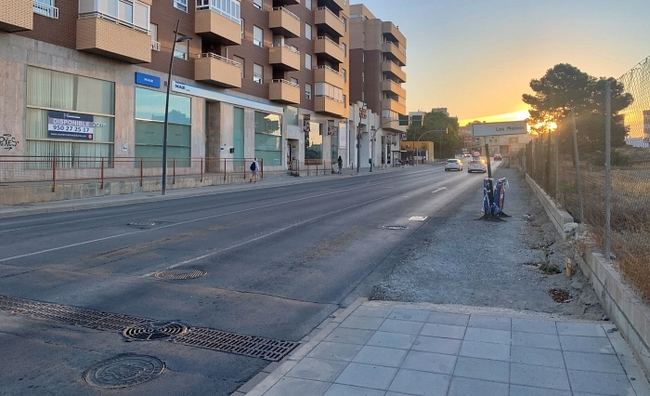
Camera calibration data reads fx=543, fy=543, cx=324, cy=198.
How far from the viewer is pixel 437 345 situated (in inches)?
192

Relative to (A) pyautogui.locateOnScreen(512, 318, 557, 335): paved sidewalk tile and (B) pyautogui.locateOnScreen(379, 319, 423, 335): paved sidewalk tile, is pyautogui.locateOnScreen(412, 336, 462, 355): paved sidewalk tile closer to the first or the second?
(B) pyautogui.locateOnScreen(379, 319, 423, 335): paved sidewalk tile

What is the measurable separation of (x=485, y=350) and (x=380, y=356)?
92 cm

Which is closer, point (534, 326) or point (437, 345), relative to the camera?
point (437, 345)

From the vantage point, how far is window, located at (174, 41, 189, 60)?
3394cm

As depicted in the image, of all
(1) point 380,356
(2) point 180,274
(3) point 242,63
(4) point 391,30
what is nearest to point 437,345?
(1) point 380,356


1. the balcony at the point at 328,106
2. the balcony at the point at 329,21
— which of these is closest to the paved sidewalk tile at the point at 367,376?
the balcony at the point at 328,106

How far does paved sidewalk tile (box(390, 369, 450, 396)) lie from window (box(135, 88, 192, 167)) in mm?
26737

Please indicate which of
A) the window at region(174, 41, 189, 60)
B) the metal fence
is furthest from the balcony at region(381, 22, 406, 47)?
the metal fence

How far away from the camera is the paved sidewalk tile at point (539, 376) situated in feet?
13.1

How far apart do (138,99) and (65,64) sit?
5.24m

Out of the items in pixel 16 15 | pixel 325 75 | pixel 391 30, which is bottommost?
pixel 16 15

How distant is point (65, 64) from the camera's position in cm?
→ 2541

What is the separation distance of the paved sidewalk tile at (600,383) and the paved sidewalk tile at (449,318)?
4.88ft

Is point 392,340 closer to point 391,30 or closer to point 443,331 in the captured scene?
point 443,331
